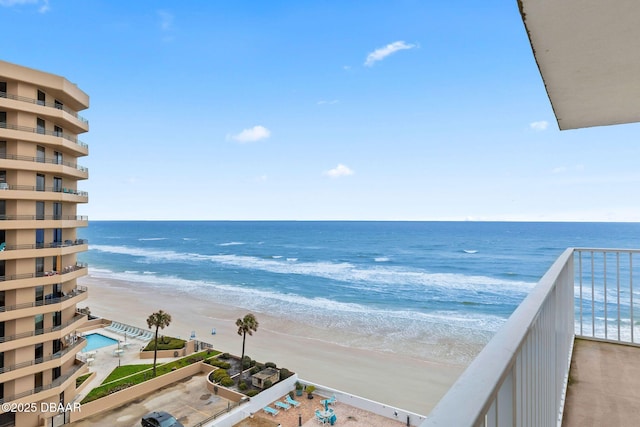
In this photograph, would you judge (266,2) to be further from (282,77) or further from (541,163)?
(541,163)

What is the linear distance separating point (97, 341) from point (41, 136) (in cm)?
1264

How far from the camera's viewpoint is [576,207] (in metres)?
92.9

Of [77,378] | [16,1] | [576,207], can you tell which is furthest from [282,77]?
[576,207]

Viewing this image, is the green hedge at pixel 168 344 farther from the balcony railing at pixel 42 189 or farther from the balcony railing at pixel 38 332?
the balcony railing at pixel 42 189

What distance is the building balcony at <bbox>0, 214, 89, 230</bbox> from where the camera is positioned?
11980 mm

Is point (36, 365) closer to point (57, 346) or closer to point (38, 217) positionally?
point (57, 346)

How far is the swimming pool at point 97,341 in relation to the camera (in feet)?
63.5

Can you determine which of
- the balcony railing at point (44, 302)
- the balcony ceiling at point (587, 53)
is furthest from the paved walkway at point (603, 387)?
the balcony railing at point (44, 302)

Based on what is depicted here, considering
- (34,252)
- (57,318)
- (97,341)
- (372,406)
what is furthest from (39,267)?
(372,406)

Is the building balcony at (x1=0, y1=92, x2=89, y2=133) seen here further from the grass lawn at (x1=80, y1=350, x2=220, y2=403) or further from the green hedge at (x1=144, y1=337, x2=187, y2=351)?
the green hedge at (x1=144, y1=337, x2=187, y2=351)

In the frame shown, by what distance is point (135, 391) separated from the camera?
554 inches

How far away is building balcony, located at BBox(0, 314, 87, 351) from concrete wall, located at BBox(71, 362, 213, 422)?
278 cm

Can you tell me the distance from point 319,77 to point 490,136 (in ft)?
105

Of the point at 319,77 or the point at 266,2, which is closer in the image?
the point at 266,2
